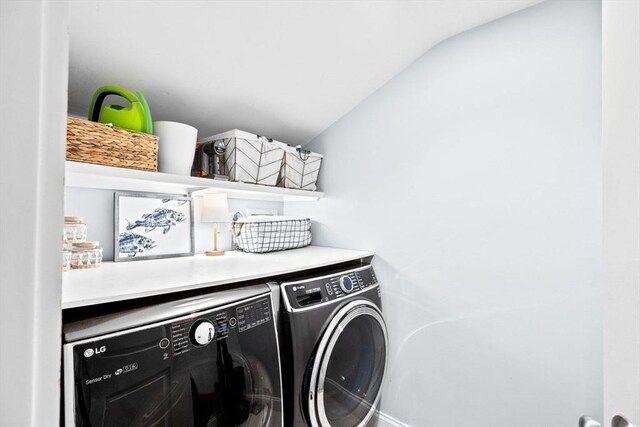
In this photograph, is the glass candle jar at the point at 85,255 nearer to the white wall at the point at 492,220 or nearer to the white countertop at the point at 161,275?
the white countertop at the point at 161,275

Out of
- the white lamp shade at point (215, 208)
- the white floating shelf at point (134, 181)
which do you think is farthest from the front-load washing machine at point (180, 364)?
the white lamp shade at point (215, 208)

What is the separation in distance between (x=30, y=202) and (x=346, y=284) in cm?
131

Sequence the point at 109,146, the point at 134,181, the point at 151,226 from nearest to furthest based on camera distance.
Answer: the point at 109,146
the point at 134,181
the point at 151,226

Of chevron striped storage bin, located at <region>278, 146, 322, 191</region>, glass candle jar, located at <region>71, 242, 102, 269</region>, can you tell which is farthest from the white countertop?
chevron striped storage bin, located at <region>278, 146, 322, 191</region>

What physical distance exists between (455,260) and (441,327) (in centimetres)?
38

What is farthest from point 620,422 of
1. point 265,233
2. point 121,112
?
point 121,112

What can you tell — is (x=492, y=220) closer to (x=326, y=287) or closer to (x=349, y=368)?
(x=326, y=287)

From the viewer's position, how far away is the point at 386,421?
1.70 m

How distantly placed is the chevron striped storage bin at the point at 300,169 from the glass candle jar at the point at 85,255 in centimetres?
99

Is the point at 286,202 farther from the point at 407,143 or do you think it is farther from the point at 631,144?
the point at 631,144

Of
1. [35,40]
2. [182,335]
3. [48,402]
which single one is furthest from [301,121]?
[48,402]

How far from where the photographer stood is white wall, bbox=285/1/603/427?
46.3 inches

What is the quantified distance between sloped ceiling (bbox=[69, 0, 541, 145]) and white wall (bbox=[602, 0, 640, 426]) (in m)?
1.00

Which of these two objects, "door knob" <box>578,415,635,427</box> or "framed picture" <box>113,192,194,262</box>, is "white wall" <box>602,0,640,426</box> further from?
"framed picture" <box>113,192,194,262</box>
